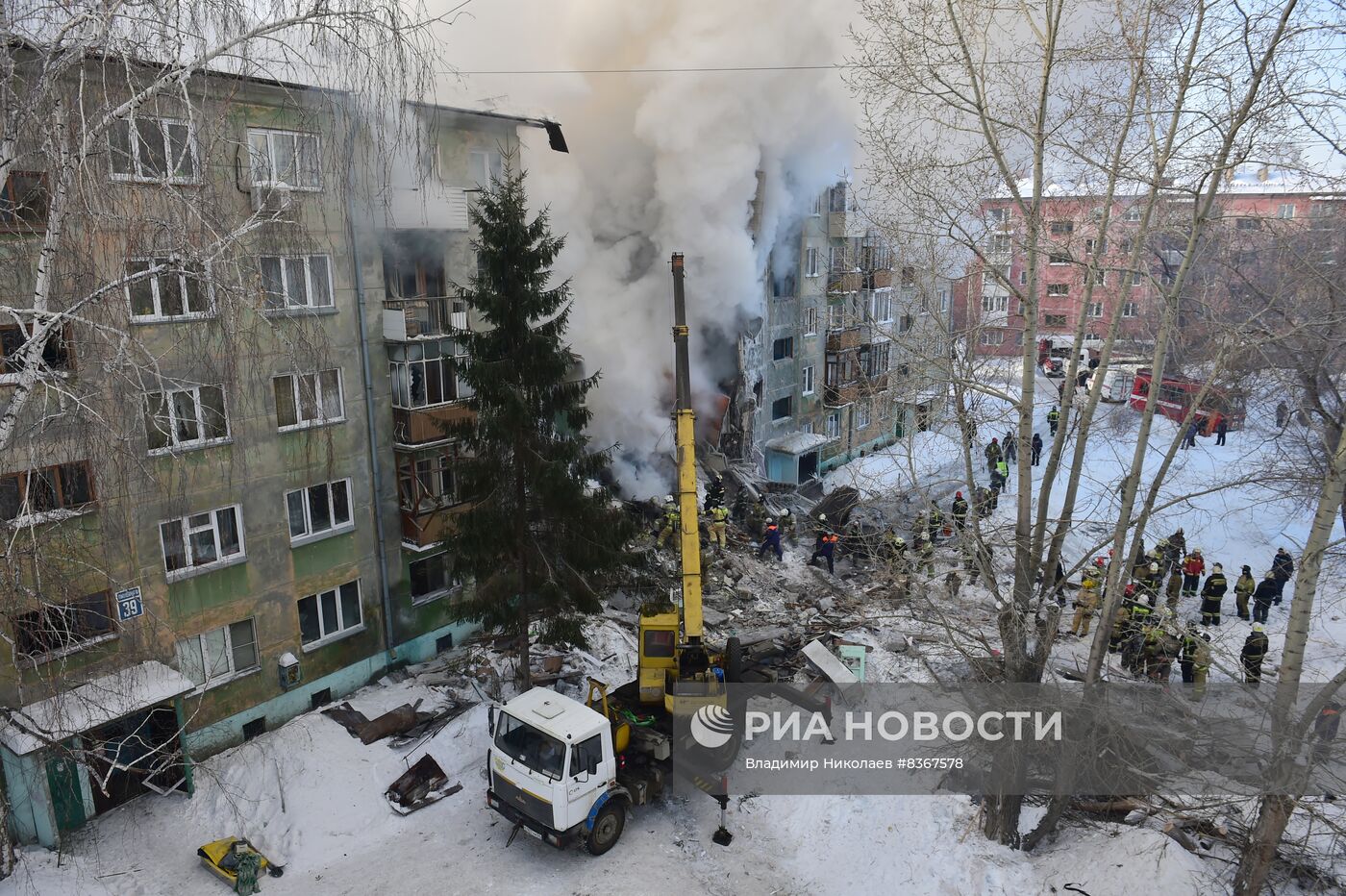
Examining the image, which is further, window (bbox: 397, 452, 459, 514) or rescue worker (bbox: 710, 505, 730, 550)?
rescue worker (bbox: 710, 505, 730, 550)

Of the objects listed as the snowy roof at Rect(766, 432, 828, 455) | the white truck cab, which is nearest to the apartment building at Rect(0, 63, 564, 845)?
the white truck cab

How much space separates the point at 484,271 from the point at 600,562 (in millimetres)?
4895

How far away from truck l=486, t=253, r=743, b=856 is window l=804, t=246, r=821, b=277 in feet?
50.1

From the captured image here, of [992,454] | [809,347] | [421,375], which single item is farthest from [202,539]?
[809,347]

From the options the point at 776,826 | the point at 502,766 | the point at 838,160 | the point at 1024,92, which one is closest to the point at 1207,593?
the point at 776,826

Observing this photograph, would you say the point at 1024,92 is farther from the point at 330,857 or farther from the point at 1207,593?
the point at 330,857

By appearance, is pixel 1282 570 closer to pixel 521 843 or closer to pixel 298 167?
pixel 521 843

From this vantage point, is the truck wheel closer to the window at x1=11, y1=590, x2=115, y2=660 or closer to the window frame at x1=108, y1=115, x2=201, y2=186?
the window at x1=11, y1=590, x2=115, y2=660

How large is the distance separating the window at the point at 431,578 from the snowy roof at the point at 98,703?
16.0ft

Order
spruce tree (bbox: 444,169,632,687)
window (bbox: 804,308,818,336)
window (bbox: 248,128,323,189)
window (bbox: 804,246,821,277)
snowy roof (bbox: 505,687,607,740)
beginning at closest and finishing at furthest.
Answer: window (bbox: 248,128,323,189) → snowy roof (bbox: 505,687,607,740) → spruce tree (bbox: 444,169,632,687) → window (bbox: 804,246,821,277) → window (bbox: 804,308,818,336)

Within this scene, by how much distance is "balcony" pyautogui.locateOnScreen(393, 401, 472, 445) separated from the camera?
15.1 metres

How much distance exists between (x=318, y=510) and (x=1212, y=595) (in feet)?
54.9

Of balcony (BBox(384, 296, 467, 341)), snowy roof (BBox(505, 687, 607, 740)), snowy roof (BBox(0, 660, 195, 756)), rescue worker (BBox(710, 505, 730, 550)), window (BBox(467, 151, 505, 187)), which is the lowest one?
rescue worker (BBox(710, 505, 730, 550))

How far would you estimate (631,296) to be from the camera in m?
23.9
